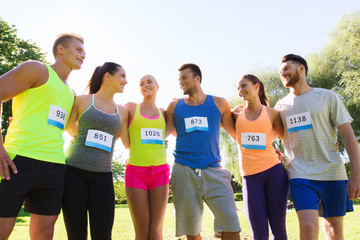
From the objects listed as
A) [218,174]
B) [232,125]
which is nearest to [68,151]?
[218,174]

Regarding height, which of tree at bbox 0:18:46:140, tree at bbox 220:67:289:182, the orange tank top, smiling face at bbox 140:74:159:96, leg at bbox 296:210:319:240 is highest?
tree at bbox 0:18:46:140

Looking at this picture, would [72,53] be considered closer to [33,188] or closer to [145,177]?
[33,188]

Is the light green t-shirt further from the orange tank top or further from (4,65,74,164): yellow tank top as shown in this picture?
(4,65,74,164): yellow tank top

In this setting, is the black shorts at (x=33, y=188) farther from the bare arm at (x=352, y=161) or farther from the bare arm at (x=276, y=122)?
the bare arm at (x=352, y=161)

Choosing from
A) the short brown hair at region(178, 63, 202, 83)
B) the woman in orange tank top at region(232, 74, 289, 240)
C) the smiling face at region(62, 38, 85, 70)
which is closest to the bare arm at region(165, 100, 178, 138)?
the short brown hair at region(178, 63, 202, 83)

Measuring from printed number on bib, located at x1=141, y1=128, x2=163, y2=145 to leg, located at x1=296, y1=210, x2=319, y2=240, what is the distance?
181 cm

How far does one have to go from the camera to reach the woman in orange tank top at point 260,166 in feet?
11.3

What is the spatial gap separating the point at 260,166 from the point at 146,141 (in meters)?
1.40

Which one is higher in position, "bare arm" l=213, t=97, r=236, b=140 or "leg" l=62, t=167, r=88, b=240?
"bare arm" l=213, t=97, r=236, b=140

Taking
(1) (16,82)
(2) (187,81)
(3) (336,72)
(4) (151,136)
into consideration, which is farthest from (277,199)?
(3) (336,72)

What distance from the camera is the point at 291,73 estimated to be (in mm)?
3738

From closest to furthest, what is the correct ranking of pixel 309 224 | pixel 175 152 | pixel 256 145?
pixel 309 224, pixel 256 145, pixel 175 152

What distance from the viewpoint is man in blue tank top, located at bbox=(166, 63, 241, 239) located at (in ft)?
11.3

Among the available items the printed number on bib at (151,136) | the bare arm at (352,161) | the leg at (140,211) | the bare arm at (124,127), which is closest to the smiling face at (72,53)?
the bare arm at (124,127)
